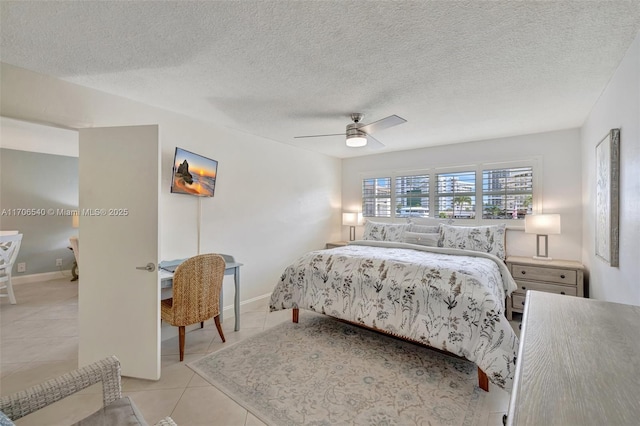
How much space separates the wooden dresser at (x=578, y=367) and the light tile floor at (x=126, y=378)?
1.15m

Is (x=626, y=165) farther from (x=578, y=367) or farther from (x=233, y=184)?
(x=233, y=184)

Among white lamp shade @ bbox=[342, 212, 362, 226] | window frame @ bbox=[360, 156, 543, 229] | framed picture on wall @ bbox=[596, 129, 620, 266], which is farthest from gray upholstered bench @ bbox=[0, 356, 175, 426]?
window frame @ bbox=[360, 156, 543, 229]

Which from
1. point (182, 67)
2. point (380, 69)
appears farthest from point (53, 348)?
point (380, 69)

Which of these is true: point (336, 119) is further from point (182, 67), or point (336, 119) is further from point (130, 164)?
point (130, 164)

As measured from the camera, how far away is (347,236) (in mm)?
5609

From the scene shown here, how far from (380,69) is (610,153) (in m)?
1.82

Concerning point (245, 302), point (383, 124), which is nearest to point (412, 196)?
point (383, 124)

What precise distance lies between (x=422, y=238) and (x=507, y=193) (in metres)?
1.48

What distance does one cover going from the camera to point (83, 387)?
47.5 inches

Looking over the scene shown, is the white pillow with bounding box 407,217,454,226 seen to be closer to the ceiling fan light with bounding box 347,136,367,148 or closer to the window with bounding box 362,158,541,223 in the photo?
the window with bounding box 362,158,541,223

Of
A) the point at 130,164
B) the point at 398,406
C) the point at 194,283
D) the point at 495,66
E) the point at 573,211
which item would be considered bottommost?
the point at 398,406

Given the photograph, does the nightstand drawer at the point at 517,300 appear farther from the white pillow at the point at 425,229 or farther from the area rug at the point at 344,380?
the area rug at the point at 344,380

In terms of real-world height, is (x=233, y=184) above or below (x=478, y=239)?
above

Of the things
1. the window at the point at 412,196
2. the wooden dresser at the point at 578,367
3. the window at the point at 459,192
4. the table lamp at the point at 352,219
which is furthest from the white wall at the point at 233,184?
the wooden dresser at the point at 578,367
